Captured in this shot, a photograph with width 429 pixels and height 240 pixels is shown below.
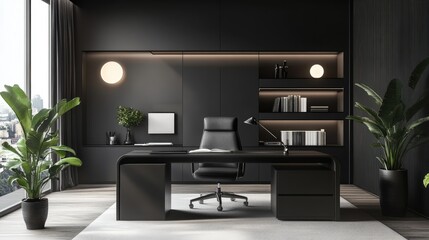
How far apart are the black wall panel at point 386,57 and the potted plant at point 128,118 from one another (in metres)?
3.20

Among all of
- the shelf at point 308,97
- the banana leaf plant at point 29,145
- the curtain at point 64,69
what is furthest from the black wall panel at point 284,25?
the banana leaf plant at point 29,145

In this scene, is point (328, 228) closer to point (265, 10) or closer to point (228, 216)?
point (228, 216)

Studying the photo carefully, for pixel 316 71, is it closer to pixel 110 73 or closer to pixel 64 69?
pixel 110 73

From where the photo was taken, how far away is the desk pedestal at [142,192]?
4.75 metres

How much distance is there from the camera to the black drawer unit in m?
4.75

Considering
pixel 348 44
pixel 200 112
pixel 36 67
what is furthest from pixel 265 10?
pixel 36 67

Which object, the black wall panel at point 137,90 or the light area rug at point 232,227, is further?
the black wall panel at point 137,90

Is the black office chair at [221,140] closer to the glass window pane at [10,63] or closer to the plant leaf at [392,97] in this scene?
the plant leaf at [392,97]

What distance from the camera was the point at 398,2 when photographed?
5.53 m

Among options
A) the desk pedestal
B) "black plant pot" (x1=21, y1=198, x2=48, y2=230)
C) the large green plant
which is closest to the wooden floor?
"black plant pot" (x1=21, y1=198, x2=48, y2=230)

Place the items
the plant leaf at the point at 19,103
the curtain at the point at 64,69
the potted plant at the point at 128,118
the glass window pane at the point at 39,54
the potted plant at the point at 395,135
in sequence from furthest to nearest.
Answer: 1. the potted plant at the point at 128,118
2. the curtain at the point at 64,69
3. the glass window pane at the point at 39,54
4. the potted plant at the point at 395,135
5. the plant leaf at the point at 19,103

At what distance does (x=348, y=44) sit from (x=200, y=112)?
2.42m

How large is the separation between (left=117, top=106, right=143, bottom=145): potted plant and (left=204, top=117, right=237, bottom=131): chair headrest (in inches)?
72.9

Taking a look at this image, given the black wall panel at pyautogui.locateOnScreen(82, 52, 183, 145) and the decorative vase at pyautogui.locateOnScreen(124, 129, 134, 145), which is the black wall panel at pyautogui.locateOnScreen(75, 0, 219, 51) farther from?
the decorative vase at pyautogui.locateOnScreen(124, 129, 134, 145)
